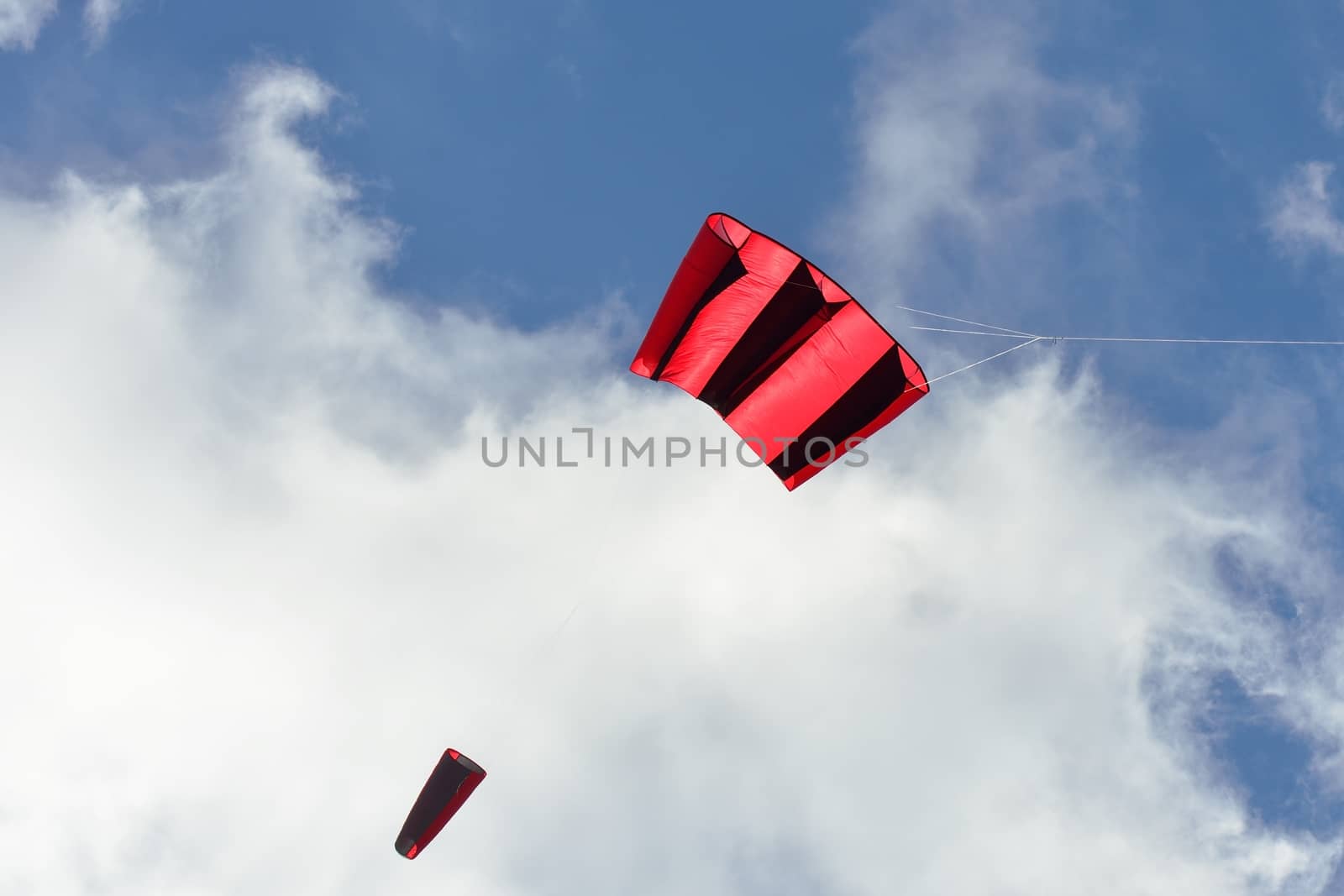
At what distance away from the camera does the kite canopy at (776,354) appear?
21.1 meters

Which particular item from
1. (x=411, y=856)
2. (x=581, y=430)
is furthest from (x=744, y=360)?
(x=411, y=856)

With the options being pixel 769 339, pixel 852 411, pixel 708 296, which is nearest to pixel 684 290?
pixel 708 296

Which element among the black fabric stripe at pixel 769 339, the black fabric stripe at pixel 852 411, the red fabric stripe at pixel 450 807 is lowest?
the red fabric stripe at pixel 450 807

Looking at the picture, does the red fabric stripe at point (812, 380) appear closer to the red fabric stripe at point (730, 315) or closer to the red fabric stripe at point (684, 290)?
the red fabric stripe at point (730, 315)

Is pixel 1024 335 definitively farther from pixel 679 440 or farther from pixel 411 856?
pixel 411 856

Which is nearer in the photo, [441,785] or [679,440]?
[441,785]

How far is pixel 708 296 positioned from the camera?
72.2 ft

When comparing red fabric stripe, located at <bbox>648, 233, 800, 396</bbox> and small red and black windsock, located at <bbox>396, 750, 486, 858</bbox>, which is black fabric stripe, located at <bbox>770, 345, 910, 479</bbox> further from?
small red and black windsock, located at <bbox>396, 750, 486, 858</bbox>

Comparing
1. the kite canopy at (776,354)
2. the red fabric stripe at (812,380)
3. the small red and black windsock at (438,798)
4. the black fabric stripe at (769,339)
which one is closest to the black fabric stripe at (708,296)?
the kite canopy at (776,354)

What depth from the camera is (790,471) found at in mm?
23094

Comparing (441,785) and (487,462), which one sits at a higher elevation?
(487,462)

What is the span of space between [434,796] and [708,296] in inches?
524

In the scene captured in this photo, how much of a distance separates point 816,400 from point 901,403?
194 cm

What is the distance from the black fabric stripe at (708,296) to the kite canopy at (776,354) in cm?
2
